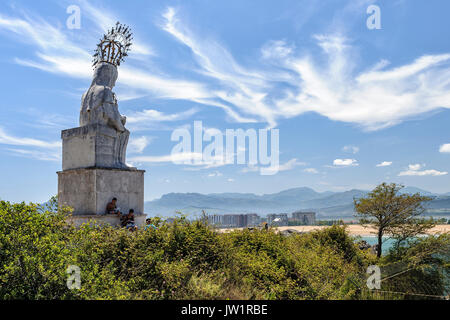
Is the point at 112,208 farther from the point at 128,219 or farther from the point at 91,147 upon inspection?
the point at 91,147

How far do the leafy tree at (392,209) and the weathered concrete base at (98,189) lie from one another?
10076mm

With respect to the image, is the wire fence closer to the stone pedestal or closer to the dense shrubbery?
the dense shrubbery

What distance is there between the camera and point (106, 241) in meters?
7.56

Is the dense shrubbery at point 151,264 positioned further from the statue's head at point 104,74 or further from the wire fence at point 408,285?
the statue's head at point 104,74

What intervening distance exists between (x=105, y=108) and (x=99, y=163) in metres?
2.10

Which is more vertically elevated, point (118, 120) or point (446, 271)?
point (118, 120)

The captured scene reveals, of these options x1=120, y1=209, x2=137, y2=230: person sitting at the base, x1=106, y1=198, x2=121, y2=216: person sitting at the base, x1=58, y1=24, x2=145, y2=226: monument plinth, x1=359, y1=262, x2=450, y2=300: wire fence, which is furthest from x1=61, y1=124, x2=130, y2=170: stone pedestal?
x1=359, y1=262, x2=450, y2=300: wire fence

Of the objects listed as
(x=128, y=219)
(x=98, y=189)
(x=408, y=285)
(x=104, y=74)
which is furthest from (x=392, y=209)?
(x=104, y=74)

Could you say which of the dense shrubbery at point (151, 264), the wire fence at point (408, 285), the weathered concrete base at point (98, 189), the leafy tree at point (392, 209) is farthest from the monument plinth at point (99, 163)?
the leafy tree at point (392, 209)

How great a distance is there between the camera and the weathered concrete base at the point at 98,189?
12.4 meters

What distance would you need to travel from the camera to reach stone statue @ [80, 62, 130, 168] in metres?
13.2
